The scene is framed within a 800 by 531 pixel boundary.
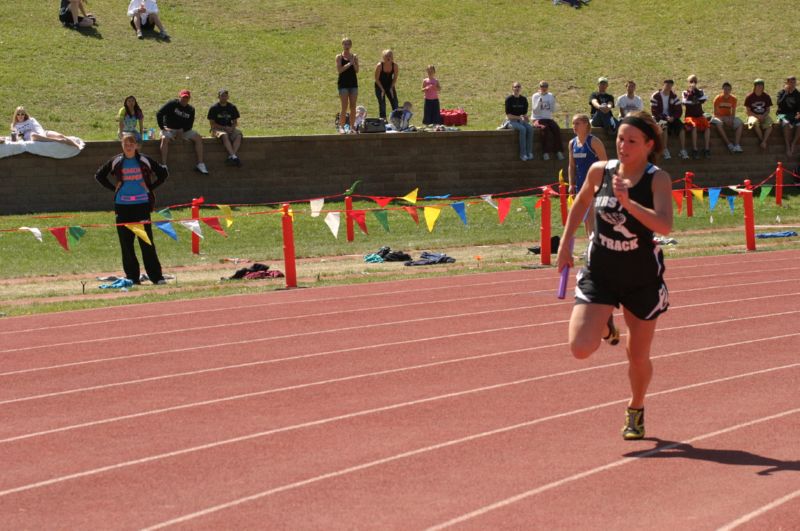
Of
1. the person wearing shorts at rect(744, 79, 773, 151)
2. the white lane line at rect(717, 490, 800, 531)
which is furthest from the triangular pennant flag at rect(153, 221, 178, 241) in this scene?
the person wearing shorts at rect(744, 79, 773, 151)

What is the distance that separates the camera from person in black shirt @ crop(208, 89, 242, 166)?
24828 millimetres

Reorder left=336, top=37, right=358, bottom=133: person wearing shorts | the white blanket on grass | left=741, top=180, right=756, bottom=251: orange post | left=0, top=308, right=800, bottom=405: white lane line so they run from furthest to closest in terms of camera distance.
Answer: left=336, top=37, right=358, bottom=133: person wearing shorts < the white blanket on grass < left=741, top=180, right=756, bottom=251: orange post < left=0, top=308, right=800, bottom=405: white lane line

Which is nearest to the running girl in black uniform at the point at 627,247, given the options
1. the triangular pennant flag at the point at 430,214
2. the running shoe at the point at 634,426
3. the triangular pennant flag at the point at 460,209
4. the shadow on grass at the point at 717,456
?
the running shoe at the point at 634,426

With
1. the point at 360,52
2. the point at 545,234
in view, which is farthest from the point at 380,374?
the point at 360,52

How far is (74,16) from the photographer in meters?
35.3

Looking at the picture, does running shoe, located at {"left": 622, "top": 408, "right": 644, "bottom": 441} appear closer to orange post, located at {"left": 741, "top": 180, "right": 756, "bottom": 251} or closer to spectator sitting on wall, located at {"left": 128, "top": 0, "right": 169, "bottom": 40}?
orange post, located at {"left": 741, "top": 180, "right": 756, "bottom": 251}

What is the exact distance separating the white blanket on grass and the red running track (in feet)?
34.9

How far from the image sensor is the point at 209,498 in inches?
244

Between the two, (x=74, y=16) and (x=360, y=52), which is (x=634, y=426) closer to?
(x=74, y=16)

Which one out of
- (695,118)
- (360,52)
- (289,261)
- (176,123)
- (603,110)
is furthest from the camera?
(360,52)

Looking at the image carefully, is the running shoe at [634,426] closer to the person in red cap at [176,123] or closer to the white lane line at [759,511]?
the white lane line at [759,511]

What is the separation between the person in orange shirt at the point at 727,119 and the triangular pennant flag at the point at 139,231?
57.7ft

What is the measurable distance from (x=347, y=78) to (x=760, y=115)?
10046 mm

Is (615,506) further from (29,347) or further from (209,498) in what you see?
(29,347)
